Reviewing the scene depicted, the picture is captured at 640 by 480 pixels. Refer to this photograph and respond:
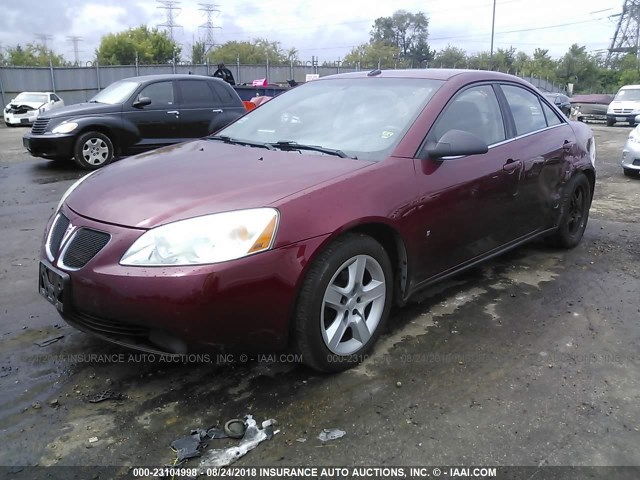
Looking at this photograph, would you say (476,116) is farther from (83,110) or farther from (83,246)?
(83,110)

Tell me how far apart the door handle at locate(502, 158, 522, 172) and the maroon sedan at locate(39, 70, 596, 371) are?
14 mm

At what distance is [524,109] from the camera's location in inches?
173

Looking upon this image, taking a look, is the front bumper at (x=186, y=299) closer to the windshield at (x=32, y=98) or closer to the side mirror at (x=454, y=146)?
the side mirror at (x=454, y=146)

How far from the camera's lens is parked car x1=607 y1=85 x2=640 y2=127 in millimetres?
20953

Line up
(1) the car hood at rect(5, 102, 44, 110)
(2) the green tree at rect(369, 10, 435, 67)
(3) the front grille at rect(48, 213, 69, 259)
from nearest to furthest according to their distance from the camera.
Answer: (3) the front grille at rect(48, 213, 69, 259) → (1) the car hood at rect(5, 102, 44, 110) → (2) the green tree at rect(369, 10, 435, 67)

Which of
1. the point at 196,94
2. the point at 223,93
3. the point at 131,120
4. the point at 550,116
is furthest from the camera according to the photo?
the point at 223,93

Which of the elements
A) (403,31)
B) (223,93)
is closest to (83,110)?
(223,93)

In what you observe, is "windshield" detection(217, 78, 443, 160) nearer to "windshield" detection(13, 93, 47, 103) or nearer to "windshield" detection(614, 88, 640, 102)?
"windshield" detection(13, 93, 47, 103)

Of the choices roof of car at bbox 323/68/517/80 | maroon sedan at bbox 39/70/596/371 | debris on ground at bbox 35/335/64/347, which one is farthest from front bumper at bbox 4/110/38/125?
debris on ground at bbox 35/335/64/347

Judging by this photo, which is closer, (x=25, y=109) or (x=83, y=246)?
(x=83, y=246)

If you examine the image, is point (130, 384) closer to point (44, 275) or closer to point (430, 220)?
point (44, 275)

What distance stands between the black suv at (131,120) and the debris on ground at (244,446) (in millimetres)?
7841

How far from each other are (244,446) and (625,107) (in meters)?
23.0

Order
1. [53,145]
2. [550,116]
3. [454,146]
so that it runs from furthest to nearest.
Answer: [53,145]
[550,116]
[454,146]
